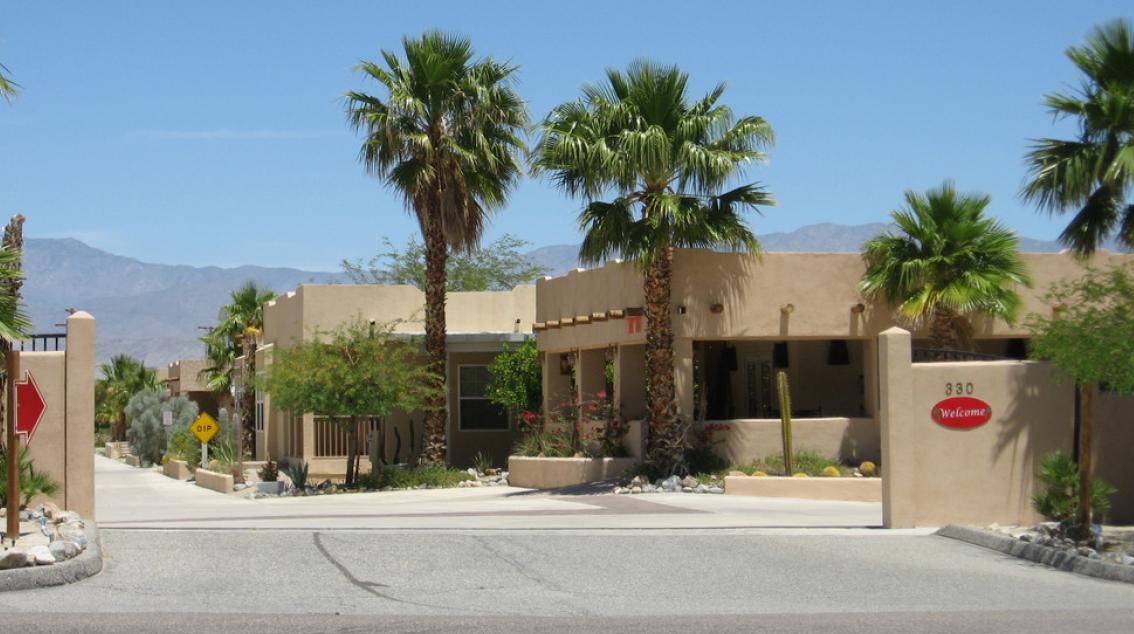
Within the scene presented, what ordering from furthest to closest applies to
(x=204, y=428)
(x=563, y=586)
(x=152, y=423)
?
(x=152, y=423) < (x=204, y=428) < (x=563, y=586)

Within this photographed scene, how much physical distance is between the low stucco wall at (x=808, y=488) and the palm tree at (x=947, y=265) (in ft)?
12.3

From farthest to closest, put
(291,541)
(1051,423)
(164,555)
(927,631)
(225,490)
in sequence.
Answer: (225,490) < (1051,423) < (291,541) < (164,555) < (927,631)

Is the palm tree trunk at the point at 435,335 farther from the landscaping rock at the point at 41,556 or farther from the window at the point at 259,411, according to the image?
the landscaping rock at the point at 41,556

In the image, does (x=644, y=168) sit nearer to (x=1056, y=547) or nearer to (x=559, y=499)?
(x=559, y=499)

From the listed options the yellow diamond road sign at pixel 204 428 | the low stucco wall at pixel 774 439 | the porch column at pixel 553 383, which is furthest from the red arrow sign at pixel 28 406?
the yellow diamond road sign at pixel 204 428

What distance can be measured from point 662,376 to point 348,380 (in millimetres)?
7009

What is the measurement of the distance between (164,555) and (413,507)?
9684 mm

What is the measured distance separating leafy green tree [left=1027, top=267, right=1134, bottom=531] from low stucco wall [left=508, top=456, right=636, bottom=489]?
13.5m

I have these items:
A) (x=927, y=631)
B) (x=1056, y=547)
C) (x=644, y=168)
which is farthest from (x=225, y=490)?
(x=927, y=631)

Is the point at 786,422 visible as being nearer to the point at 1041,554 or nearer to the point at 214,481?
the point at 1041,554

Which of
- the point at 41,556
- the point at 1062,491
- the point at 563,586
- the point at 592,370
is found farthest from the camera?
the point at 592,370

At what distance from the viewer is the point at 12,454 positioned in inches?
549

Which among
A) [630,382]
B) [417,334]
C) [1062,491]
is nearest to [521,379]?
[417,334]

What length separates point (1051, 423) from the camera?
17.8m
